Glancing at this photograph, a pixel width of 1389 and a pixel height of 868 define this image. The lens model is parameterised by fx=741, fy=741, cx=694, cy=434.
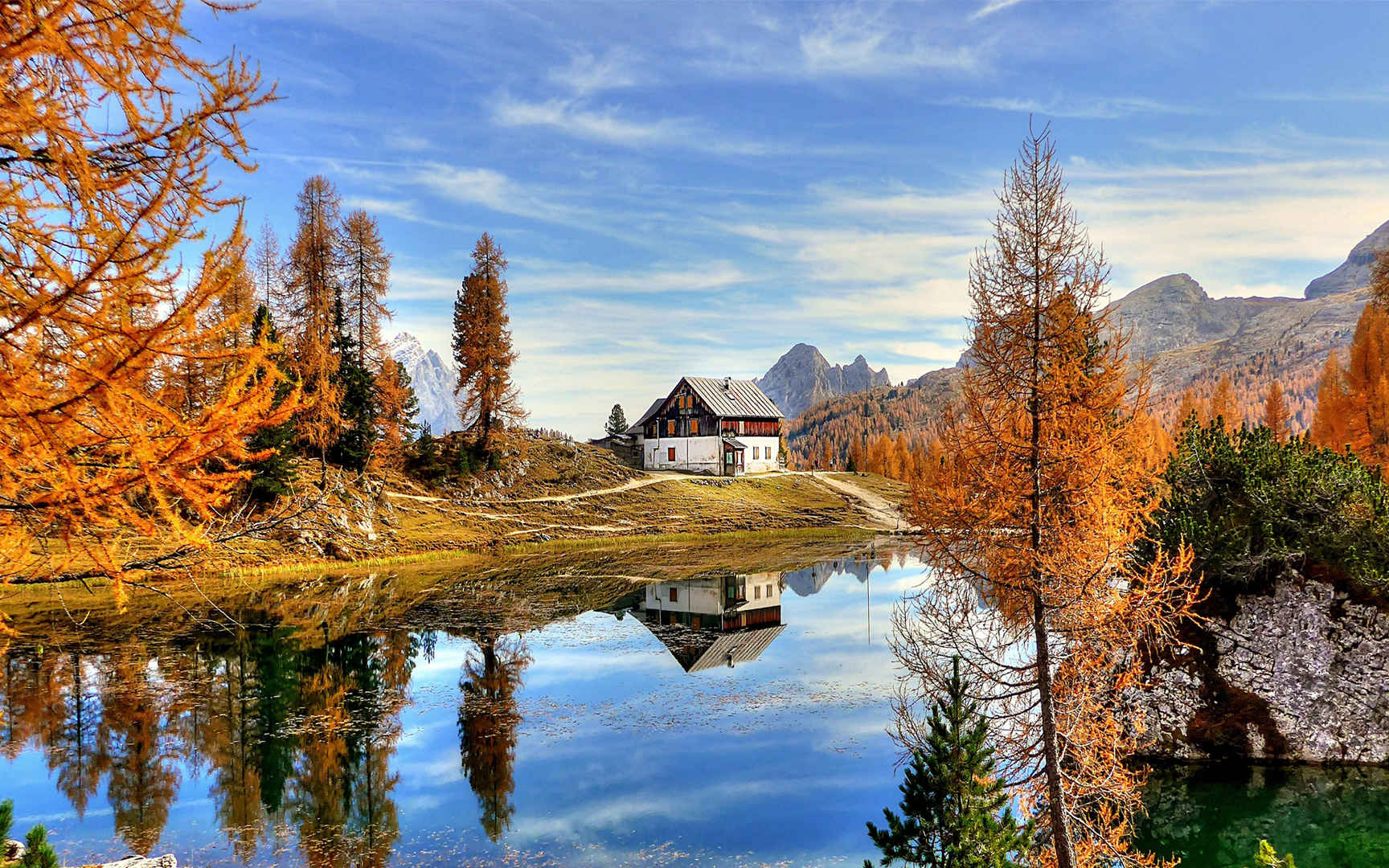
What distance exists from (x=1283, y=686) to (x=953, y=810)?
47.0 ft

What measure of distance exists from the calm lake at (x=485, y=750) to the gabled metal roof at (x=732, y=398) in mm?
45631

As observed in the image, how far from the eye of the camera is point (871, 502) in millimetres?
76438

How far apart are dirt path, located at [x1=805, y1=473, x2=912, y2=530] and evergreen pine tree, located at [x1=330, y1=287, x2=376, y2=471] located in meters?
45.5

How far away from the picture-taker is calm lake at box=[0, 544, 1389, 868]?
1483cm

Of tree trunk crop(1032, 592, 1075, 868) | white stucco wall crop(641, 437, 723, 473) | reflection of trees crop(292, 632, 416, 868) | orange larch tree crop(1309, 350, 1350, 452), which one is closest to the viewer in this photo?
tree trunk crop(1032, 592, 1075, 868)

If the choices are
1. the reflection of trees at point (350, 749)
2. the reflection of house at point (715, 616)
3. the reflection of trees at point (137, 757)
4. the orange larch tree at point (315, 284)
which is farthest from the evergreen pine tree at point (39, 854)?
the orange larch tree at point (315, 284)

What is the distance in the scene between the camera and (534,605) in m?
36.8

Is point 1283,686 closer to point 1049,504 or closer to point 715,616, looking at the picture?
point 1049,504

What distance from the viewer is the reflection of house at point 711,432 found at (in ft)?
254

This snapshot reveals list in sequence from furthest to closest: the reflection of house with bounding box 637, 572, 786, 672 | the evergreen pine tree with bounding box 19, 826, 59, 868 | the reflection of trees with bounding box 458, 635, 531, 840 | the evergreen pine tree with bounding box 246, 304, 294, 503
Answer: the evergreen pine tree with bounding box 246, 304, 294, 503
the reflection of house with bounding box 637, 572, 786, 672
the reflection of trees with bounding box 458, 635, 531, 840
the evergreen pine tree with bounding box 19, 826, 59, 868

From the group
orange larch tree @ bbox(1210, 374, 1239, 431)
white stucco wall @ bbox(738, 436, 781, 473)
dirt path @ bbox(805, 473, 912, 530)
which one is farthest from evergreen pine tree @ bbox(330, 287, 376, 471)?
orange larch tree @ bbox(1210, 374, 1239, 431)

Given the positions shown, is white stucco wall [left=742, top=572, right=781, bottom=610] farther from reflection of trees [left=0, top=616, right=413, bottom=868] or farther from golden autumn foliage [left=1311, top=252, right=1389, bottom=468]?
golden autumn foliage [left=1311, top=252, right=1389, bottom=468]

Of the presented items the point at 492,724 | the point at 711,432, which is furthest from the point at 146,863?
the point at 711,432

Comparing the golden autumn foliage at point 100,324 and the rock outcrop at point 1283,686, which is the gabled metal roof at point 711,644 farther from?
the golden autumn foliage at point 100,324
